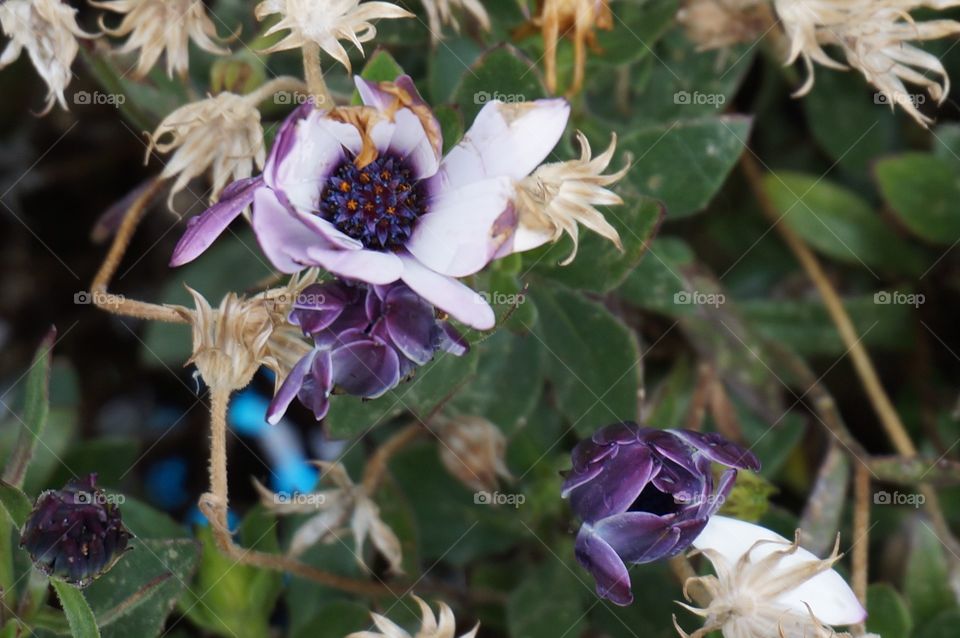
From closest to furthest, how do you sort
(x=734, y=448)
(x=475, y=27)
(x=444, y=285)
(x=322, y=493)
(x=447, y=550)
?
(x=444, y=285)
(x=734, y=448)
(x=322, y=493)
(x=475, y=27)
(x=447, y=550)

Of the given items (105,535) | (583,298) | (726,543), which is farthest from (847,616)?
(105,535)

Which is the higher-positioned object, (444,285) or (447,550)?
(444,285)

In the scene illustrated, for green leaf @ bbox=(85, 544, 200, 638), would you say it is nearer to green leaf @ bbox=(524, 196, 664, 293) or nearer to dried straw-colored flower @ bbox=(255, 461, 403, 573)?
dried straw-colored flower @ bbox=(255, 461, 403, 573)

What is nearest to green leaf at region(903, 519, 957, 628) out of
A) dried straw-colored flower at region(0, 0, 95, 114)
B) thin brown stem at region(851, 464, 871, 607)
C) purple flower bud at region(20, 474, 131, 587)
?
thin brown stem at region(851, 464, 871, 607)

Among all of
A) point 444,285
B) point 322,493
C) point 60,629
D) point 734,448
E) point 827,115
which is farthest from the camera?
point 827,115

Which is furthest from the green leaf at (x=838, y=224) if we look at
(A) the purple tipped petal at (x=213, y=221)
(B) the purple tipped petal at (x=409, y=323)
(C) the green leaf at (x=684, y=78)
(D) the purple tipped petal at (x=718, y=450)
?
(A) the purple tipped petal at (x=213, y=221)

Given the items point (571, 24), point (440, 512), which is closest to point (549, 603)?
point (440, 512)

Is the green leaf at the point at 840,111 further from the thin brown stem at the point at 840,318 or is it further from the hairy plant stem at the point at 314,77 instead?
the hairy plant stem at the point at 314,77

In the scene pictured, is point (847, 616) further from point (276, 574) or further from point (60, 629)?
point (60, 629)
